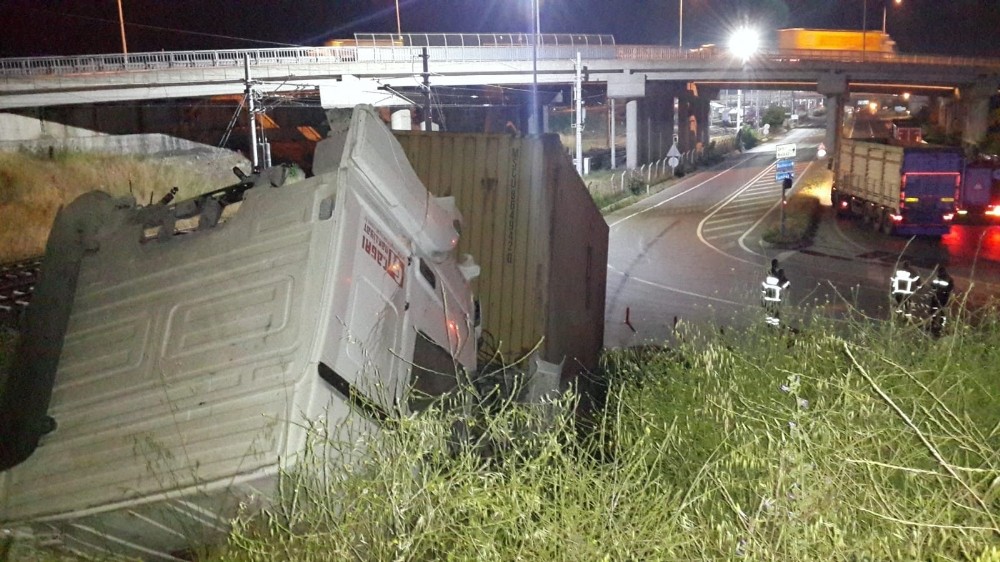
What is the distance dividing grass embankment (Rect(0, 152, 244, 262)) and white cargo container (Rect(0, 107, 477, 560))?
63.7 feet

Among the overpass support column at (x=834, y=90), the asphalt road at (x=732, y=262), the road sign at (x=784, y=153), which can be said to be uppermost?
the overpass support column at (x=834, y=90)

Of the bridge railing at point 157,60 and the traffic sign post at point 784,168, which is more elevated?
the bridge railing at point 157,60

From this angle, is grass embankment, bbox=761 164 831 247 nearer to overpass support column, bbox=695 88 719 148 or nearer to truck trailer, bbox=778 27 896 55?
overpass support column, bbox=695 88 719 148

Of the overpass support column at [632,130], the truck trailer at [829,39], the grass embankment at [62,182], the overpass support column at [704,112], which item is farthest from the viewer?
the truck trailer at [829,39]

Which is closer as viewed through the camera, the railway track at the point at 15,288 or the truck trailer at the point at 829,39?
the railway track at the point at 15,288

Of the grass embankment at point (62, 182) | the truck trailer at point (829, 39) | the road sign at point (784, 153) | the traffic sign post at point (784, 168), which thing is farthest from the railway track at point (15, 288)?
the truck trailer at point (829, 39)

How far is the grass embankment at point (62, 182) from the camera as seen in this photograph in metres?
23.9

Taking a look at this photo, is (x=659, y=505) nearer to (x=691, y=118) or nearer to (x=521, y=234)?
(x=521, y=234)

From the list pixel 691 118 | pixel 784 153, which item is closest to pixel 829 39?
pixel 691 118

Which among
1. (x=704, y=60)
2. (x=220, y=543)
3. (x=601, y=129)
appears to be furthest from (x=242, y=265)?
(x=601, y=129)

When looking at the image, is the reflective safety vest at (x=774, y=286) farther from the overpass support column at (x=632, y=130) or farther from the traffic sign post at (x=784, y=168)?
the overpass support column at (x=632, y=130)

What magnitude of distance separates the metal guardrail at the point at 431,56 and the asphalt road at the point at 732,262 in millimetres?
12833

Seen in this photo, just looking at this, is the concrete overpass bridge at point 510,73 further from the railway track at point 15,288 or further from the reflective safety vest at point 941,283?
the reflective safety vest at point 941,283

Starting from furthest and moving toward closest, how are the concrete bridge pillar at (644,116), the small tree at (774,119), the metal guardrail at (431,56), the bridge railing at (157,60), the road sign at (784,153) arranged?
the small tree at (774,119), the concrete bridge pillar at (644,116), the metal guardrail at (431,56), the bridge railing at (157,60), the road sign at (784,153)
